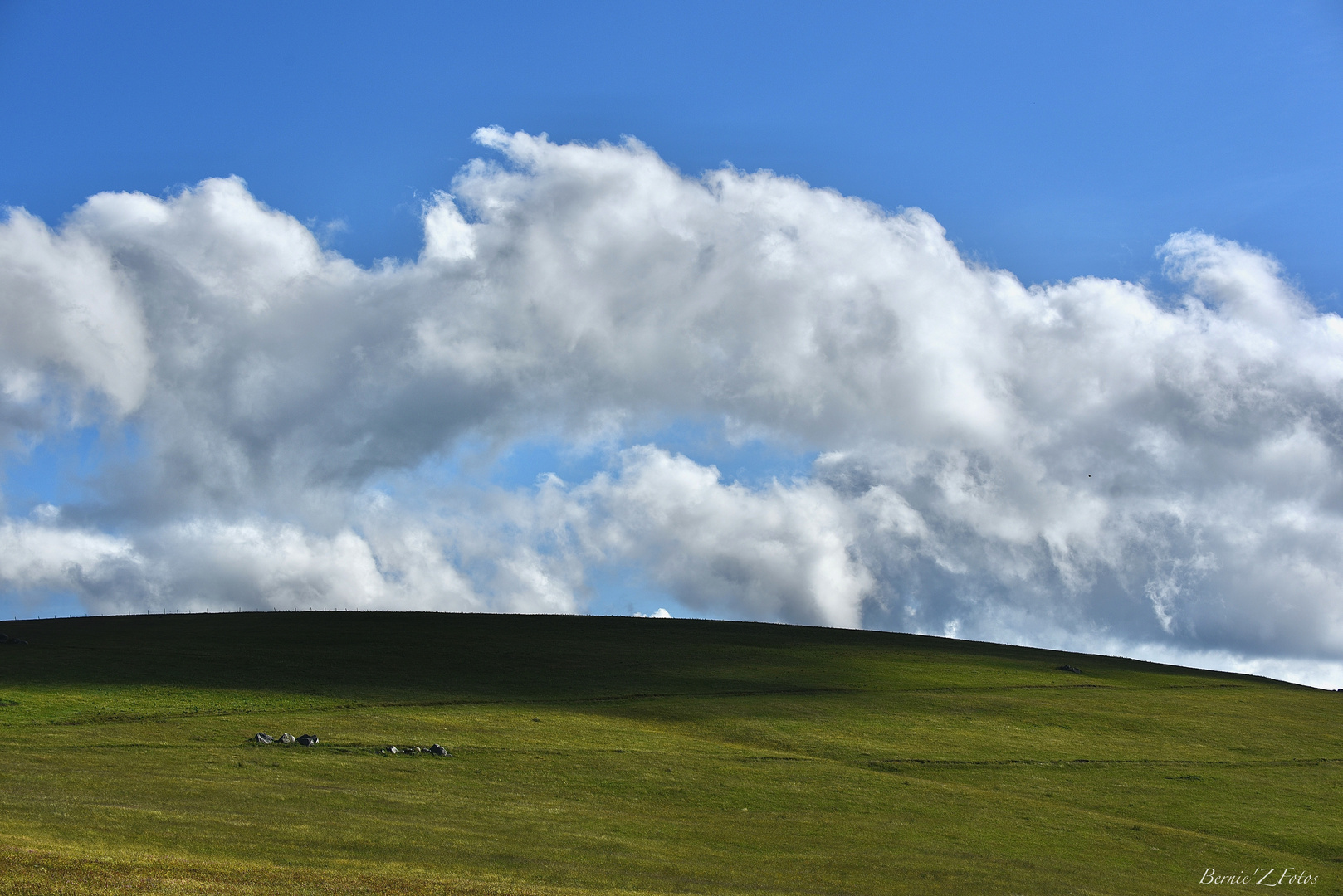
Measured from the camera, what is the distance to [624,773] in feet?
155

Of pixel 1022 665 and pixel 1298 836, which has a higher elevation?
pixel 1022 665

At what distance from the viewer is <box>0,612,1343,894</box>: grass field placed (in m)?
32.8

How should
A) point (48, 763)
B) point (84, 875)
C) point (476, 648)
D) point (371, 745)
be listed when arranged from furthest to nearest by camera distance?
point (476, 648) < point (371, 745) < point (48, 763) < point (84, 875)

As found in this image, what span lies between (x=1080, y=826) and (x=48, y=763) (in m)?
44.3

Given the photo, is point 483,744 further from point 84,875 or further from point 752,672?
point 752,672

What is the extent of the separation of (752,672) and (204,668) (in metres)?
41.7

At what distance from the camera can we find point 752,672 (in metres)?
83.0

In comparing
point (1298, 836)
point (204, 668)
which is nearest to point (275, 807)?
point (204, 668)

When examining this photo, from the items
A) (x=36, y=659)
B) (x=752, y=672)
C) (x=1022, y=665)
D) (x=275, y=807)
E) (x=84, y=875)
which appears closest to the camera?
(x=84, y=875)

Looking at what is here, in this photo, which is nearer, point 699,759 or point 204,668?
point 699,759

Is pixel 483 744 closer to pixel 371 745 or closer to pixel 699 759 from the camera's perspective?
pixel 371 745

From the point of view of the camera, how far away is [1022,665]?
97.9 m

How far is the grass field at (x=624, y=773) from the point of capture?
1292 inches

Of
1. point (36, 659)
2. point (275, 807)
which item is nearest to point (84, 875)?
point (275, 807)
